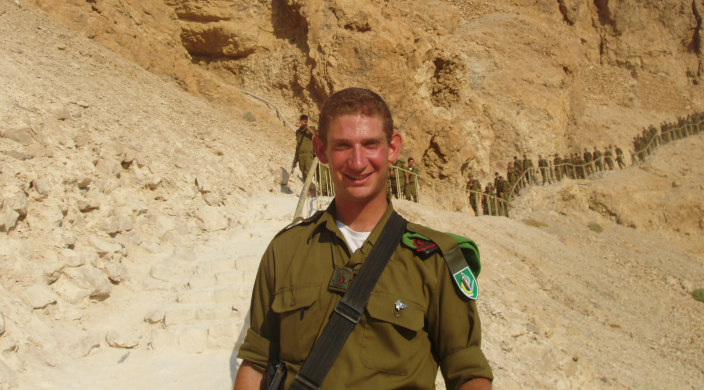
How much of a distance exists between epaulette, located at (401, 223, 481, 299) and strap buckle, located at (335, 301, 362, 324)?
279mm

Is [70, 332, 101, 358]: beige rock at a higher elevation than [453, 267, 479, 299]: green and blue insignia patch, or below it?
below

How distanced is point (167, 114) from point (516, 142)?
644 inches

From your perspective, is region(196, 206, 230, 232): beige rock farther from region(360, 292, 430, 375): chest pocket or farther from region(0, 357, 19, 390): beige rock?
region(360, 292, 430, 375): chest pocket

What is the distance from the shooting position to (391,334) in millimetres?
1675

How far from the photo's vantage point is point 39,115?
755 centimetres

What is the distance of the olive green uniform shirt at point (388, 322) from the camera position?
165cm

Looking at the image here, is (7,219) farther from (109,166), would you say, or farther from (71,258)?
(109,166)

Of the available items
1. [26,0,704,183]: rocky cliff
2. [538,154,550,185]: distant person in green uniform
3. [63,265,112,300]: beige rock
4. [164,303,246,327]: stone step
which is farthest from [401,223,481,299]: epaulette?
[538,154,550,185]: distant person in green uniform

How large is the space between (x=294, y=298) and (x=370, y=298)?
257 mm

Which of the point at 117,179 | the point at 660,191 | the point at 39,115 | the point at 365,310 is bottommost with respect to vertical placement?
the point at 660,191

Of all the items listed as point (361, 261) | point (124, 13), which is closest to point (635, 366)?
point (361, 261)

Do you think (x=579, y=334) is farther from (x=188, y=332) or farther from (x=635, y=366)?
(x=188, y=332)

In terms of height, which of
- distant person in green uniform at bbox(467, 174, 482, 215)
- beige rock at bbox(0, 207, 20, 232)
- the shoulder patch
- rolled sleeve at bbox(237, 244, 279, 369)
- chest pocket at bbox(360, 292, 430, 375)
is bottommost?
distant person in green uniform at bbox(467, 174, 482, 215)

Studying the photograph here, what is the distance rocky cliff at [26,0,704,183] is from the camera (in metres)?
15.6
